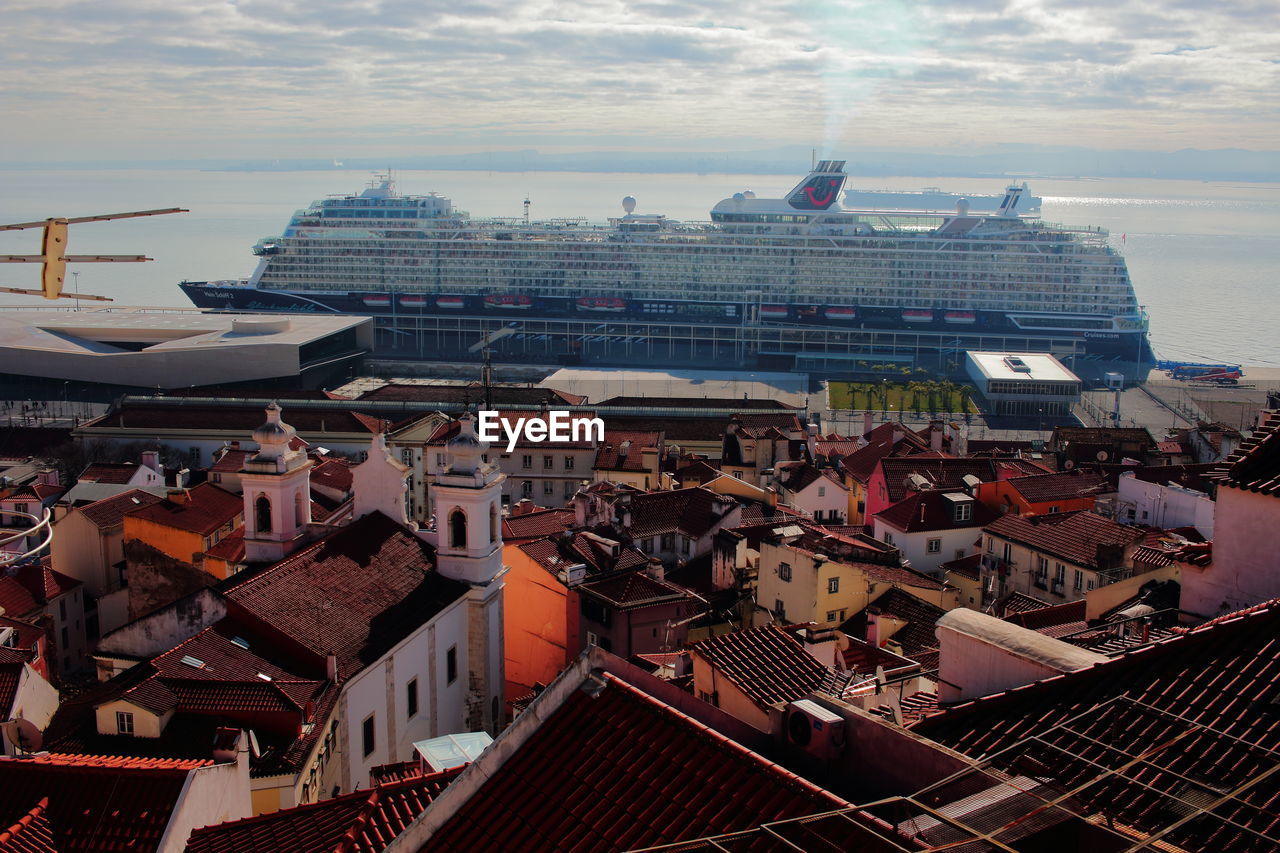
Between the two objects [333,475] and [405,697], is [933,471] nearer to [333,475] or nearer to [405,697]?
[333,475]

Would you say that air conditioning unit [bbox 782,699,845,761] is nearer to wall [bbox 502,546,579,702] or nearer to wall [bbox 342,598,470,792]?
wall [bbox 342,598,470,792]

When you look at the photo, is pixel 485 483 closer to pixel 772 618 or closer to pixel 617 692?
pixel 772 618

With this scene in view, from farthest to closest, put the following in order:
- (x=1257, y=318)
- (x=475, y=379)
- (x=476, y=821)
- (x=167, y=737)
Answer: (x=1257, y=318)
(x=475, y=379)
(x=167, y=737)
(x=476, y=821)

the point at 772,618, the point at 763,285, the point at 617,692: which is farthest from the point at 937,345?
the point at 617,692

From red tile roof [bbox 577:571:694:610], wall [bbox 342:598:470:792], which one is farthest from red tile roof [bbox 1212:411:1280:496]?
red tile roof [bbox 577:571:694:610]

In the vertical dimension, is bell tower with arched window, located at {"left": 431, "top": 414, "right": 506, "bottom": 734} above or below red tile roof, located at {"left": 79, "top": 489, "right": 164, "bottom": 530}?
above

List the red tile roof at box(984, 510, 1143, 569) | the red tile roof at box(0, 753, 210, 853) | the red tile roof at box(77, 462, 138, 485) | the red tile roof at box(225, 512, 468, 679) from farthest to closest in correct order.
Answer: the red tile roof at box(77, 462, 138, 485) → the red tile roof at box(984, 510, 1143, 569) → the red tile roof at box(225, 512, 468, 679) → the red tile roof at box(0, 753, 210, 853)
